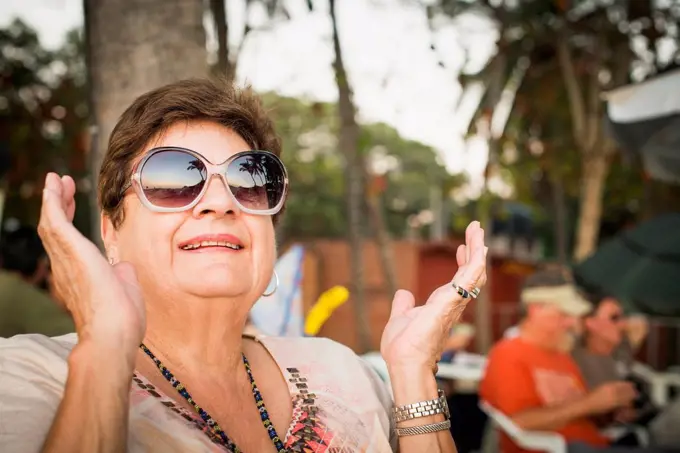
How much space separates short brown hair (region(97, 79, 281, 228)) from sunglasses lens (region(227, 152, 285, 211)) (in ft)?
0.34

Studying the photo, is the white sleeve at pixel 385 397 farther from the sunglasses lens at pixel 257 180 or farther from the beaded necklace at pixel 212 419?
the sunglasses lens at pixel 257 180

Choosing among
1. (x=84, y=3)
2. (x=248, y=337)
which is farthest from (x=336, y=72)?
(x=248, y=337)

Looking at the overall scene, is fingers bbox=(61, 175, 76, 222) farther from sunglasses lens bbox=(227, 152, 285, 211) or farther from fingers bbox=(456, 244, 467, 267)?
fingers bbox=(456, 244, 467, 267)

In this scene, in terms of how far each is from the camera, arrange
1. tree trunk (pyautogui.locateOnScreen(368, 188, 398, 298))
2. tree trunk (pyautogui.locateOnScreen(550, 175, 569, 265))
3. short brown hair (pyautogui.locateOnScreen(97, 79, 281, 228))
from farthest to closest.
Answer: tree trunk (pyautogui.locateOnScreen(550, 175, 569, 265))
tree trunk (pyautogui.locateOnScreen(368, 188, 398, 298))
short brown hair (pyautogui.locateOnScreen(97, 79, 281, 228))

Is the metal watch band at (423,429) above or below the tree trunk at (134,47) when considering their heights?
below

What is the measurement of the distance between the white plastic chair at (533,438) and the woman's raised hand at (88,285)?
3.93 metres

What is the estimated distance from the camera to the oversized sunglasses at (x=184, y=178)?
5.72 feet

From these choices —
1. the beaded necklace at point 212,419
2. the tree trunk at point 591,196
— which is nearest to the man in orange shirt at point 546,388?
the beaded necklace at point 212,419

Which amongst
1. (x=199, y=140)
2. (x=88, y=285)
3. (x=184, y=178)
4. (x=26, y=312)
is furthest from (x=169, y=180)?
(x=26, y=312)

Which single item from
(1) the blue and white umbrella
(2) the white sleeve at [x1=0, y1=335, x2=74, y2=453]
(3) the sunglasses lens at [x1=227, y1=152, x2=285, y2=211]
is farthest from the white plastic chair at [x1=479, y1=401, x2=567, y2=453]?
(2) the white sleeve at [x1=0, y1=335, x2=74, y2=453]

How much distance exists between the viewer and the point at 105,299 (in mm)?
1405

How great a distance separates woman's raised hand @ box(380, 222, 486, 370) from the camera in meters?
1.93

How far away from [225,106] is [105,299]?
67cm

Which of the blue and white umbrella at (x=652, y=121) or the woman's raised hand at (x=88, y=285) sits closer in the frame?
the woman's raised hand at (x=88, y=285)
